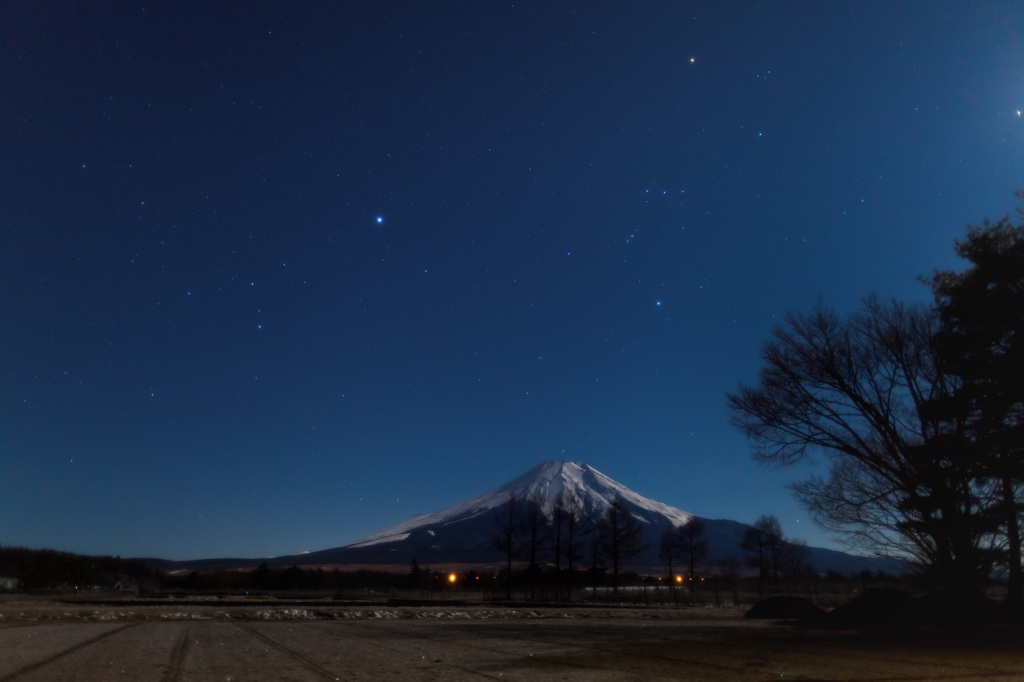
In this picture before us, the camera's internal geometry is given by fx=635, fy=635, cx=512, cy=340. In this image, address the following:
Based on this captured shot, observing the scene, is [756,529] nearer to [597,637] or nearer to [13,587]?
[597,637]

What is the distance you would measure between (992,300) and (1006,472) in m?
4.68

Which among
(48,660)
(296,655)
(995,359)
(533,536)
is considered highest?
(995,359)

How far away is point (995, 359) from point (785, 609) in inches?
529

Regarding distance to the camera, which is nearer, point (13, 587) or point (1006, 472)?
point (1006, 472)

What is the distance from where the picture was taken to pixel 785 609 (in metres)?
25.7

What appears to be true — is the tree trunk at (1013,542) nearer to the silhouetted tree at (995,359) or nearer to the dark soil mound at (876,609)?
the silhouetted tree at (995,359)

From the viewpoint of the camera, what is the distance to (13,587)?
279 ft

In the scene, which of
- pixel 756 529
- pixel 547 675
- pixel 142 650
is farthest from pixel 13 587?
pixel 547 675

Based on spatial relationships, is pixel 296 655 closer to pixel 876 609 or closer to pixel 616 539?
pixel 876 609

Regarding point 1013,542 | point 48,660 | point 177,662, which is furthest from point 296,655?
point 1013,542

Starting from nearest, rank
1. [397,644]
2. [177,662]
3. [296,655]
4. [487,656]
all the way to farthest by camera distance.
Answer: [177,662] < [487,656] < [296,655] < [397,644]

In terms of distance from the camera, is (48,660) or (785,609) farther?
(785,609)

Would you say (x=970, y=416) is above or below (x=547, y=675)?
above

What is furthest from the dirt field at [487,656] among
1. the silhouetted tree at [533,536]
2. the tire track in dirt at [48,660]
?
the silhouetted tree at [533,536]
